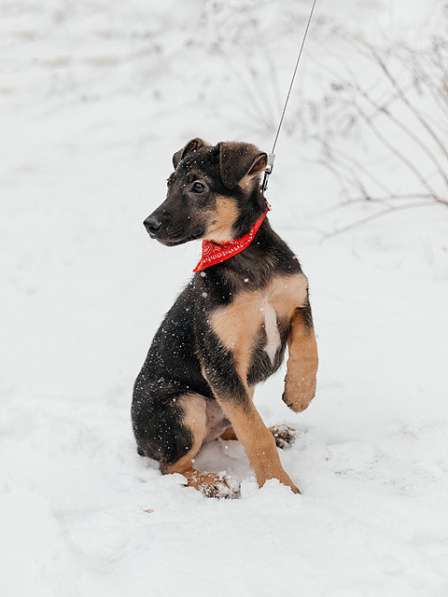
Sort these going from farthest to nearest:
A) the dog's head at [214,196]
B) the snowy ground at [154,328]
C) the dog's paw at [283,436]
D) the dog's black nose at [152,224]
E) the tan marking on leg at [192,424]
A: the dog's paw at [283,436]
the tan marking on leg at [192,424]
the dog's head at [214,196]
the dog's black nose at [152,224]
the snowy ground at [154,328]

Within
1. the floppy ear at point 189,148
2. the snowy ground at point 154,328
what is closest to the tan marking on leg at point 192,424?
the snowy ground at point 154,328

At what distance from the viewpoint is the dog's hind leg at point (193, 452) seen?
13.7 ft

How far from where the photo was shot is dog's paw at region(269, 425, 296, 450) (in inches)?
185

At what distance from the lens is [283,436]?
4.74 meters

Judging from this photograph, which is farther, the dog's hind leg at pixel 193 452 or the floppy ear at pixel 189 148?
the floppy ear at pixel 189 148

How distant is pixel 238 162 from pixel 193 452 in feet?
5.08

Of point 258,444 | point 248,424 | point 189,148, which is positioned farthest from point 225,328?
point 189,148

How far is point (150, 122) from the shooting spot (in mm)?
9500

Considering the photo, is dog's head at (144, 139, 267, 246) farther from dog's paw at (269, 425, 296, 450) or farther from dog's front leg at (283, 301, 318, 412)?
dog's paw at (269, 425, 296, 450)

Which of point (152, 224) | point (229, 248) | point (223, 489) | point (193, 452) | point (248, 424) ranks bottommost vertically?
point (223, 489)

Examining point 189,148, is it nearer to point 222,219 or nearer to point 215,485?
point 222,219

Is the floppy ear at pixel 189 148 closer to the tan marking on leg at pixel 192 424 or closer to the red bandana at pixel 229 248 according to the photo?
the red bandana at pixel 229 248

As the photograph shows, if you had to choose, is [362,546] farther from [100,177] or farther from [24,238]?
[100,177]

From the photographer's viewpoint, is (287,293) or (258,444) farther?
(287,293)
